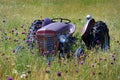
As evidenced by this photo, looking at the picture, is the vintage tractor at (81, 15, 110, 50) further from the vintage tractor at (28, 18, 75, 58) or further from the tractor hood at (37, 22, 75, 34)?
the vintage tractor at (28, 18, 75, 58)

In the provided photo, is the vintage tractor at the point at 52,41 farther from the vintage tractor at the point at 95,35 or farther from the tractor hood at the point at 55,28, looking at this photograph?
the vintage tractor at the point at 95,35

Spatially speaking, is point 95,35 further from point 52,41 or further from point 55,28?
point 52,41

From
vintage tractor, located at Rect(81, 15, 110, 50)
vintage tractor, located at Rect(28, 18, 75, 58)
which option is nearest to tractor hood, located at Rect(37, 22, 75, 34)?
vintage tractor, located at Rect(28, 18, 75, 58)

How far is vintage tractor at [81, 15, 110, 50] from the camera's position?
27.0ft

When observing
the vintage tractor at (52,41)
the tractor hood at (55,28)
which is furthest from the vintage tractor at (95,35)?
the vintage tractor at (52,41)

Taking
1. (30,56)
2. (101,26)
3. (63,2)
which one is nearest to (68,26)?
(101,26)

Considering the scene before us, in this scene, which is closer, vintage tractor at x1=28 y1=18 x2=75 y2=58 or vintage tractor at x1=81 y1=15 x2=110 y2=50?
vintage tractor at x1=28 y1=18 x2=75 y2=58

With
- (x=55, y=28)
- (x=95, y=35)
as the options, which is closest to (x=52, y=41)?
(x=55, y=28)

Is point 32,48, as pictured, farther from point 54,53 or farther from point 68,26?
point 68,26

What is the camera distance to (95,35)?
836 centimetres

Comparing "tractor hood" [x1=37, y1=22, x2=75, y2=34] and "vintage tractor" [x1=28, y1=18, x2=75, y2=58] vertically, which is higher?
"tractor hood" [x1=37, y1=22, x2=75, y2=34]

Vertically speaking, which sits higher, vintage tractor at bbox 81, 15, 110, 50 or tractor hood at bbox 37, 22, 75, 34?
tractor hood at bbox 37, 22, 75, 34

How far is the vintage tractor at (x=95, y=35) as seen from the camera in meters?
8.22

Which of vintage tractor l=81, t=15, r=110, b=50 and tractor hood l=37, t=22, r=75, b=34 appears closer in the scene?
tractor hood l=37, t=22, r=75, b=34
